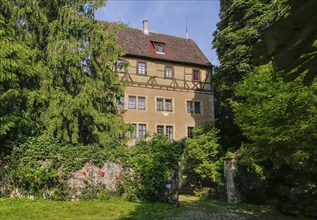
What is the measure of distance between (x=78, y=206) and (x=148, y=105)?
1448 cm

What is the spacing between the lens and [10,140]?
51.5ft

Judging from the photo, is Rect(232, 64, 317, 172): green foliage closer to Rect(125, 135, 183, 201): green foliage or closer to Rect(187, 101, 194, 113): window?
Rect(125, 135, 183, 201): green foliage

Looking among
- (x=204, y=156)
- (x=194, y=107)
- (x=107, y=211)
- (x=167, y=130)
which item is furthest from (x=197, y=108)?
(x=107, y=211)

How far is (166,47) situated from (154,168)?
16.7 meters

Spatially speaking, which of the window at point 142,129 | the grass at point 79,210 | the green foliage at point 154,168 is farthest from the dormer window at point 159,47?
the grass at point 79,210

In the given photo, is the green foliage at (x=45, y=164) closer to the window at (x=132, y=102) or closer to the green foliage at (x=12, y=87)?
the green foliage at (x=12, y=87)

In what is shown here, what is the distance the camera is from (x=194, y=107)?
96.4 feet

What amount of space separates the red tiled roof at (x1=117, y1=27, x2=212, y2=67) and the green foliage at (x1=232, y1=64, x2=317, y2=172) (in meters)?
15.1

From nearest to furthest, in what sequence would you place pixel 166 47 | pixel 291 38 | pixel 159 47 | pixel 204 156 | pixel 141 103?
1. pixel 291 38
2. pixel 204 156
3. pixel 141 103
4. pixel 159 47
5. pixel 166 47

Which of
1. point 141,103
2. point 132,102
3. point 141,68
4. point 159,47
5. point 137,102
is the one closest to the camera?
point 132,102

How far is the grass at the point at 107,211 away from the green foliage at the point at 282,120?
2.67 metres

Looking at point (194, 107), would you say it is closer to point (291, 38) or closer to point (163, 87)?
point (163, 87)

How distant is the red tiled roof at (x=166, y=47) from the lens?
1126 inches

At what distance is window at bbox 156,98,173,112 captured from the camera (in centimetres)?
2799
